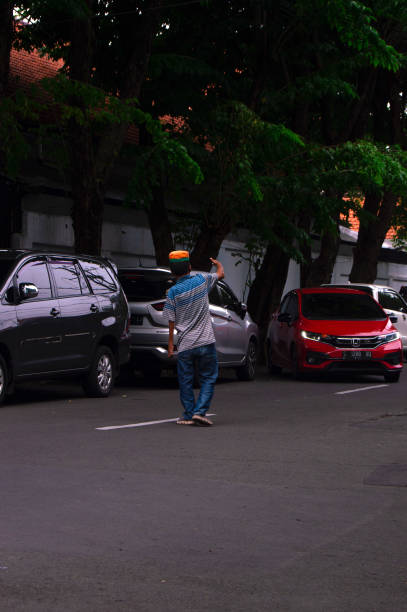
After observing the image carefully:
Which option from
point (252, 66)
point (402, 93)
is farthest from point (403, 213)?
point (252, 66)

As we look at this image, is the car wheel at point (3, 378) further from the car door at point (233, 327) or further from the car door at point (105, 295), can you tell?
the car door at point (233, 327)

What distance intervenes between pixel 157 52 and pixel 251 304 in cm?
647

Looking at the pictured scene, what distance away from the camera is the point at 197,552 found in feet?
18.8

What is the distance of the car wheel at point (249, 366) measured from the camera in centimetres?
1889

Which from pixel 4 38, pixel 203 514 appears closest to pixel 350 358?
pixel 4 38

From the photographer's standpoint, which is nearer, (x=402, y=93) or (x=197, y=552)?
(x=197, y=552)

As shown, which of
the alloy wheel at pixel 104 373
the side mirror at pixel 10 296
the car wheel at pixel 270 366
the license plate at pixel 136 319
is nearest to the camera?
the side mirror at pixel 10 296

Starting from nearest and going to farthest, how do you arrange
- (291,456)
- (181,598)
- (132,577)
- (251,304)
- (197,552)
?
(181,598) < (132,577) < (197,552) < (291,456) < (251,304)

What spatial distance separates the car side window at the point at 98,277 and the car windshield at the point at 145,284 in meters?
1.41

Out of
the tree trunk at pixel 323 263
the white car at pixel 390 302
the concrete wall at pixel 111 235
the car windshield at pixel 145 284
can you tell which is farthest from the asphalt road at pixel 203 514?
the tree trunk at pixel 323 263

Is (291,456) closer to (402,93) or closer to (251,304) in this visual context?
(251,304)

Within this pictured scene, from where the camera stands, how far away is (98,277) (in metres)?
15.3

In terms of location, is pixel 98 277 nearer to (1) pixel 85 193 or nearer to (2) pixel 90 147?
(1) pixel 85 193

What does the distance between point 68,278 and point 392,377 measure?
263 inches
